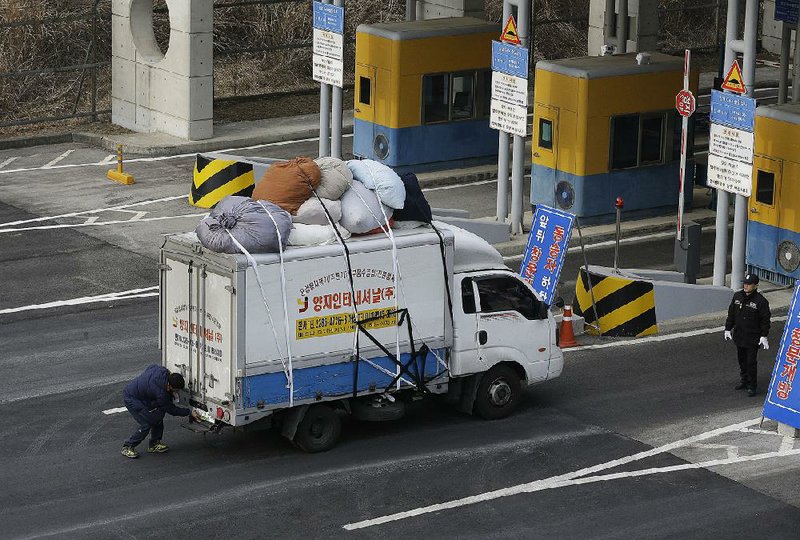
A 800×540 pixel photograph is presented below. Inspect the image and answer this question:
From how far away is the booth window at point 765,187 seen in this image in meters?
21.9

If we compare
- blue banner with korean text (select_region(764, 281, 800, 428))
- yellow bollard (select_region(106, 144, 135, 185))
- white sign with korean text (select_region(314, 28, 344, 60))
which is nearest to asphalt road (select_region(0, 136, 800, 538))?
blue banner with korean text (select_region(764, 281, 800, 428))

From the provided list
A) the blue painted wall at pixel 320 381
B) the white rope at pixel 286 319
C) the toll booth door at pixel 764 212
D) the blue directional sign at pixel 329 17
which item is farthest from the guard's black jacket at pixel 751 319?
the blue directional sign at pixel 329 17

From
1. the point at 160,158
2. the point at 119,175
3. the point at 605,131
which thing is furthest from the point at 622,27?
the point at 119,175

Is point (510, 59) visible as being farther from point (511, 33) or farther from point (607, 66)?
point (607, 66)

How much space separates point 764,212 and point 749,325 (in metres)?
4.61

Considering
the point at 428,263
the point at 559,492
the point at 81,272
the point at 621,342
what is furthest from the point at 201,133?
the point at 559,492

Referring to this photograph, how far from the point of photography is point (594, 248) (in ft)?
81.3

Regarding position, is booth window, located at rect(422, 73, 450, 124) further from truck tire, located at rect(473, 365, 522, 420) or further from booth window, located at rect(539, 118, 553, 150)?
truck tire, located at rect(473, 365, 522, 420)

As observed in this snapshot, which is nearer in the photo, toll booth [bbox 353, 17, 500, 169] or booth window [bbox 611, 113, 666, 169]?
booth window [bbox 611, 113, 666, 169]

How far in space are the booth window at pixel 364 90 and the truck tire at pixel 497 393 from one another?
12.1 m

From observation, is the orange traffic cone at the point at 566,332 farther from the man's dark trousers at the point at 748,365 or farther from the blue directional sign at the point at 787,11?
the blue directional sign at the point at 787,11

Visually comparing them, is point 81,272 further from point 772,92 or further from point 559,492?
point 772,92

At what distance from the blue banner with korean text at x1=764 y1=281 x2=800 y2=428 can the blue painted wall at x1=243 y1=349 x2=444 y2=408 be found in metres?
3.47

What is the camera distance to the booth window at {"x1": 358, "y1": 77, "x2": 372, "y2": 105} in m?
28.7
